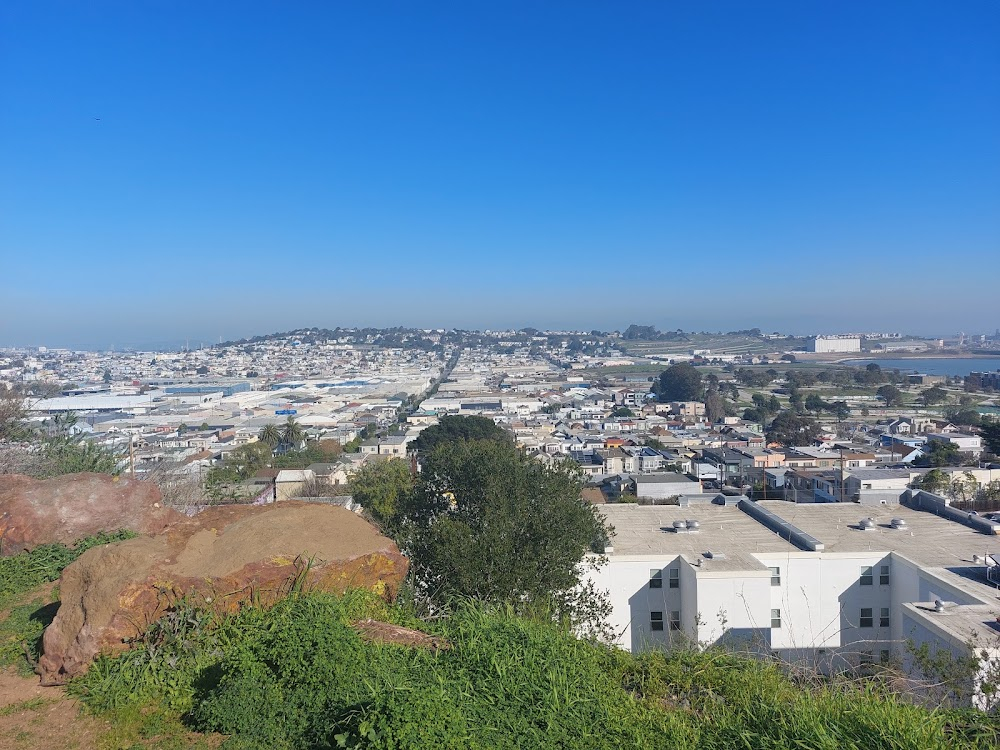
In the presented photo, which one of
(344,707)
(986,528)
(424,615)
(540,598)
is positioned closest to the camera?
(344,707)

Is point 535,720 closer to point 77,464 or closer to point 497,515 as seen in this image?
point 497,515

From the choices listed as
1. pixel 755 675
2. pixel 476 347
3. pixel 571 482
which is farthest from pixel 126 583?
pixel 476 347

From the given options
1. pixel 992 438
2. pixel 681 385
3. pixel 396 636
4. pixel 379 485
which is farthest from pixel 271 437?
pixel 681 385

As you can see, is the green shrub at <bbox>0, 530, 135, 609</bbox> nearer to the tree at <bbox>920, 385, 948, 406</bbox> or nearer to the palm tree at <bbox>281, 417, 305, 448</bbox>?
the palm tree at <bbox>281, 417, 305, 448</bbox>

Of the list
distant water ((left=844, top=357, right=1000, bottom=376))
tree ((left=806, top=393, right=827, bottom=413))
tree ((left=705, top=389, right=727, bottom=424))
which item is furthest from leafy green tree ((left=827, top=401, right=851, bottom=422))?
distant water ((left=844, top=357, right=1000, bottom=376))

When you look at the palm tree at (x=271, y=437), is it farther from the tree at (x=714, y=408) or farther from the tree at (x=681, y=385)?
the tree at (x=681, y=385)
